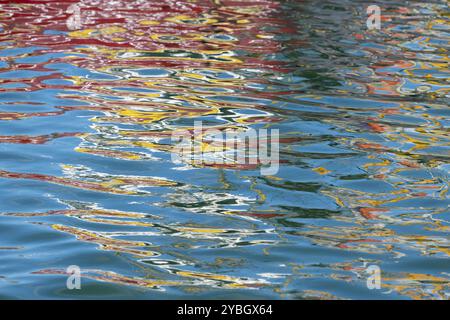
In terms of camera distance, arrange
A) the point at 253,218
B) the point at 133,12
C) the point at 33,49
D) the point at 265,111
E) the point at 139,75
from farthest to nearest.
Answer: the point at 133,12 < the point at 33,49 < the point at 139,75 < the point at 265,111 < the point at 253,218

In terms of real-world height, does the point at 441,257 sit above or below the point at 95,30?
below

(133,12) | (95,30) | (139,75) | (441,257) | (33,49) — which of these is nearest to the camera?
(441,257)

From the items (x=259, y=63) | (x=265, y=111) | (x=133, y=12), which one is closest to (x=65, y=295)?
(x=265, y=111)

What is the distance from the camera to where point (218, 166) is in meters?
6.19

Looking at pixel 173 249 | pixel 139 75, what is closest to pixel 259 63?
pixel 139 75

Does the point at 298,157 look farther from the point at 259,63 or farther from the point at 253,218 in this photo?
the point at 259,63

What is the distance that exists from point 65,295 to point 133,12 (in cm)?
667

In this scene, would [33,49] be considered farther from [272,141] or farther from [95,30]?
[272,141]

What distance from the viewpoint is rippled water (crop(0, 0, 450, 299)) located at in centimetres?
468

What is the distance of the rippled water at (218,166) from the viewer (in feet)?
15.4

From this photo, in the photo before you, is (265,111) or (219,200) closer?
(219,200)

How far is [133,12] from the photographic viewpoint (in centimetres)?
1062

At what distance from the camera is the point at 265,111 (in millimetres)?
7418

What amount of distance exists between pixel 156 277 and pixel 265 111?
3.06 meters
